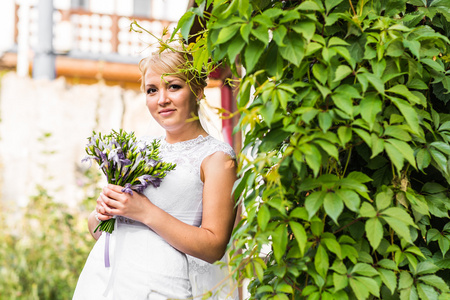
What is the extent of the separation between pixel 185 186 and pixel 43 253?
3657 mm

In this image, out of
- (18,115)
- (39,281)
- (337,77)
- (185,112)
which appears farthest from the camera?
(18,115)

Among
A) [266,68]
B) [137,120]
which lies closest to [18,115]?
[137,120]

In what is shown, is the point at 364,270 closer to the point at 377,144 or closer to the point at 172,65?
the point at 377,144

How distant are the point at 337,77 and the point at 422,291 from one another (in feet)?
1.82

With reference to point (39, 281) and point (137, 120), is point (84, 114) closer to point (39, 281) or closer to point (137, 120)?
point (137, 120)

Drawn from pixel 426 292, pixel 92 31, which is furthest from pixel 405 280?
pixel 92 31

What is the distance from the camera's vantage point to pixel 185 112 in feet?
6.55

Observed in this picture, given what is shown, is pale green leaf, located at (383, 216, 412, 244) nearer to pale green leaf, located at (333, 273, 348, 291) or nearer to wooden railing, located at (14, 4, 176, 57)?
pale green leaf, located at (333, 273, 348, 291)

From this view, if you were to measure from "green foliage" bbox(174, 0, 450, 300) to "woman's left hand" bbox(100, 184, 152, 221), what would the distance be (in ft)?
1.65

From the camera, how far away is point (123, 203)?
1.71 metres

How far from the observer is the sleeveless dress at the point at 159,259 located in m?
1.80

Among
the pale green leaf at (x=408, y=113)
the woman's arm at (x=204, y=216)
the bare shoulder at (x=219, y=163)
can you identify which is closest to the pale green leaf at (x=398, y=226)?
the pale green leaf at (x=408, y=113)

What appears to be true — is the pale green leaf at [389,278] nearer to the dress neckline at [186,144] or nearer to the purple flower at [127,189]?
the purple flower at [127,189]

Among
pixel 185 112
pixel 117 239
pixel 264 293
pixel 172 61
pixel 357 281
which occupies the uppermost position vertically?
pixel 172 61
